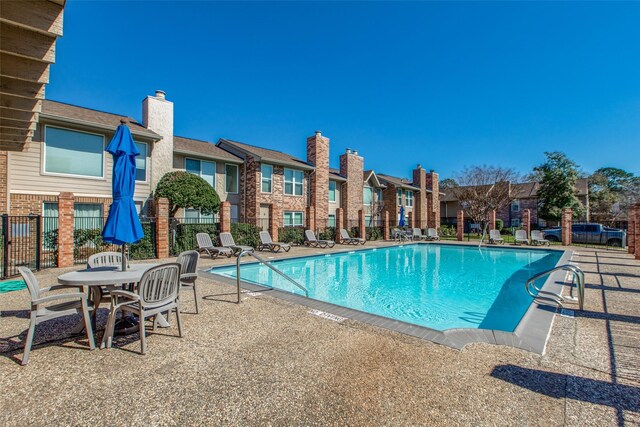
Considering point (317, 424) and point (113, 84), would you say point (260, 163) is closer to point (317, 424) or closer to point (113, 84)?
point (113, 84)

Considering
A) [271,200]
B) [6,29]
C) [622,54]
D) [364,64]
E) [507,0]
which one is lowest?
[271,200]

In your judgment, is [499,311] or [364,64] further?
[364,64]

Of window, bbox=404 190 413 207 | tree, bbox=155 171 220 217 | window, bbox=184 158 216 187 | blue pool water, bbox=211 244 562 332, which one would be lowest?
blue pool water, bbox=211 244 562 332

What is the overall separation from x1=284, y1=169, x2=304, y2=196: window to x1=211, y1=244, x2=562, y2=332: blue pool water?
7.42 meters

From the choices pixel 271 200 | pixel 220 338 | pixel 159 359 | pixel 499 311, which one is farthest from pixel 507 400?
pixel 271 200

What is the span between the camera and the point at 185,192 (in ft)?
47.5

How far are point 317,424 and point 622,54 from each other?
62.8ft

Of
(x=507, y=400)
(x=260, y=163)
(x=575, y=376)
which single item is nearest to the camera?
(x=507, y=400)

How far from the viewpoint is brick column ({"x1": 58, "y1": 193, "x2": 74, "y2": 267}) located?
396 inches

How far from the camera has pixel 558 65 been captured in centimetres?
1405

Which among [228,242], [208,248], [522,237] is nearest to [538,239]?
[522,237]

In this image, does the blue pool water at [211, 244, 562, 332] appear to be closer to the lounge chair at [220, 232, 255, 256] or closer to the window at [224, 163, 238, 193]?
the lounge chair at [220, 232, 255, 256]

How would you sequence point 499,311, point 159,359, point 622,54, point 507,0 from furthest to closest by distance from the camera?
1. point 622,54
2. point 507,0
3. point 499,311
4. point 159,359

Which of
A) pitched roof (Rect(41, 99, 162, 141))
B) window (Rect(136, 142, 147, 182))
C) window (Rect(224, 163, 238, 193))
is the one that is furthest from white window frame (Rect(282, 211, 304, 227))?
pitched roof (Rect(41, 99, 162, 141))
